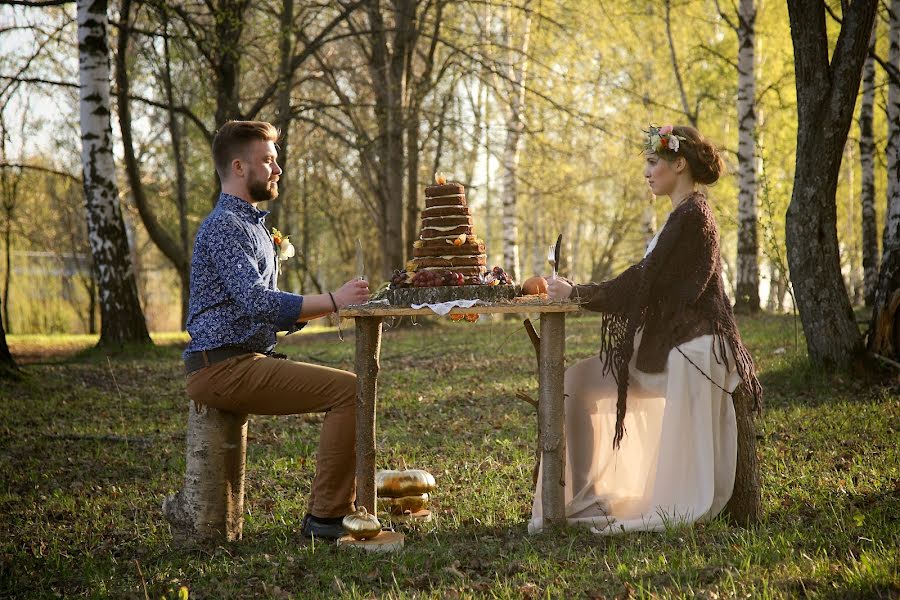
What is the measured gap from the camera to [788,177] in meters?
28.9

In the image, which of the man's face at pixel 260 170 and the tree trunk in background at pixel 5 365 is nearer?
the man's face at pixel 260 170

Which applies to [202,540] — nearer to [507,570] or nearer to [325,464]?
[325,464]

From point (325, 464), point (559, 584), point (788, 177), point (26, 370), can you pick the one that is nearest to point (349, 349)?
point (26, 370)

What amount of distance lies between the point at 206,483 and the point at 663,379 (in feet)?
8.23

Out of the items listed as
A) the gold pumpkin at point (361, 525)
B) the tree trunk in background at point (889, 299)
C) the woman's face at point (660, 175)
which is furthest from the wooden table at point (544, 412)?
the tree trunk in background at point (889, 299)

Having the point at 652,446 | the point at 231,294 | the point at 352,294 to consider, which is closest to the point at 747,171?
the point at 652,446

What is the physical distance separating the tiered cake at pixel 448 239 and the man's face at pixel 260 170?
85cm

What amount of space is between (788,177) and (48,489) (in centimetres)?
2654

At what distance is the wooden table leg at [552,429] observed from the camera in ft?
16.1

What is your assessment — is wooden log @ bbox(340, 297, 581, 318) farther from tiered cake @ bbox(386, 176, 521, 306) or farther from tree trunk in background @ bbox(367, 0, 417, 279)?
tree trunk in background @ bbox(367, 0, 417, 279)

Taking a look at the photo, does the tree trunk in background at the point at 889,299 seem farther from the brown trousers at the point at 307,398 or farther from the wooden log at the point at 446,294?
the brown trousers at the point at 307,398

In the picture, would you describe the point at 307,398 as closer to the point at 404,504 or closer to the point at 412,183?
the point at 404,504

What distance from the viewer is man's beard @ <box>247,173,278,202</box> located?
16.7ft

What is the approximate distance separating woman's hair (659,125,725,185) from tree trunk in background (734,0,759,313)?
1247cm
